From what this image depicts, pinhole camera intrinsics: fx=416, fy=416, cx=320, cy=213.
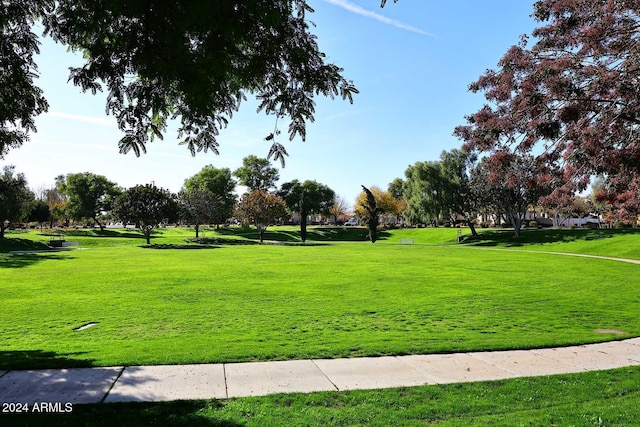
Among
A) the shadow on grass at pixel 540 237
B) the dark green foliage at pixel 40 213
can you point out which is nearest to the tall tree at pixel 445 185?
the shadow on grass at pixel 540 237

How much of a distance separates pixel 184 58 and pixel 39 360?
5.62 meters

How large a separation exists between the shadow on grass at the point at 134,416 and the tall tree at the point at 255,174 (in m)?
96.2

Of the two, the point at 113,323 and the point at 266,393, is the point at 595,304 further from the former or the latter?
the point at 113,323

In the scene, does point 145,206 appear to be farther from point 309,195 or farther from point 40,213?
point 309,195

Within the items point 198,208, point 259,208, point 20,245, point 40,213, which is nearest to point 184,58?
point 20,245

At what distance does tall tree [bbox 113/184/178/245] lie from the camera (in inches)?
1972

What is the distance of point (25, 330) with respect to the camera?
9.16 metres

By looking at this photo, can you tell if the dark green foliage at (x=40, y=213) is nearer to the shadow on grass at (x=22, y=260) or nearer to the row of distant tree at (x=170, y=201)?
the row of distant tree at (x=170, y=201)

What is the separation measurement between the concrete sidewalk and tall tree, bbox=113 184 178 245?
155ft

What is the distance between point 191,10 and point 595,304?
44.8 feet

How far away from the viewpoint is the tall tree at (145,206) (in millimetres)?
50094

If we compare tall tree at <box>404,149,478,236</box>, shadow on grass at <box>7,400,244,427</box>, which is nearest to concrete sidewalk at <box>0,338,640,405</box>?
shadow on grass at <box>7,400,244,427</box>

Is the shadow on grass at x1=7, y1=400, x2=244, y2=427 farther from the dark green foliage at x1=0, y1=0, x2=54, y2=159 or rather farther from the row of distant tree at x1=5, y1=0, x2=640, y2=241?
the dark green foliage at x1=0, y1=0, x2=54, y2=159

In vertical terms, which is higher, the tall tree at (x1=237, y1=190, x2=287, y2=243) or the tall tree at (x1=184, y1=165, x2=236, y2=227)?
the tall tree at (x1=184, y1=165, x2=236, y2=227)
